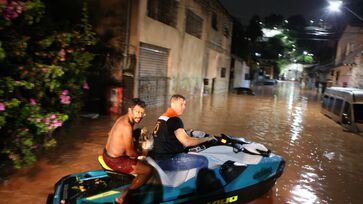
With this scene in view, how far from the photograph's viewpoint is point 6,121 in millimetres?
5176

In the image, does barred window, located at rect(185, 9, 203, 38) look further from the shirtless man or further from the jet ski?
the shirtless man

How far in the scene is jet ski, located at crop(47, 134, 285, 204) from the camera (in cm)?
411

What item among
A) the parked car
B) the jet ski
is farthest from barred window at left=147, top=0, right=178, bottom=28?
the jet ski

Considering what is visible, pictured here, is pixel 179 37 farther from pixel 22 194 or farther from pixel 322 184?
pixel 22 194

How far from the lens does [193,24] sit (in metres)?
22.1

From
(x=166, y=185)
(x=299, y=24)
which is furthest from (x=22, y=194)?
(x=299, y=24)

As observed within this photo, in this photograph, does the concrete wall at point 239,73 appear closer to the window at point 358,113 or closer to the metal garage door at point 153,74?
the metal garage door at point 153,74

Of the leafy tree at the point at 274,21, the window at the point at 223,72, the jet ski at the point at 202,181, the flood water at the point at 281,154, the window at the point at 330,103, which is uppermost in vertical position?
the leafy tree at the point at 274,21

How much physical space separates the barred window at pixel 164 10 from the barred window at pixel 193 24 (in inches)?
89.6

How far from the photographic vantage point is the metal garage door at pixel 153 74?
603 inches

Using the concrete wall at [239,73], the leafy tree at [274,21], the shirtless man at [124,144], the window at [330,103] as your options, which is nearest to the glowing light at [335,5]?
the window at [330,103]

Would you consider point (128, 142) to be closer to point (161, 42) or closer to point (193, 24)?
point (161, 42)

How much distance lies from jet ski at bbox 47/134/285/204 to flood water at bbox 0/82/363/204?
89cm

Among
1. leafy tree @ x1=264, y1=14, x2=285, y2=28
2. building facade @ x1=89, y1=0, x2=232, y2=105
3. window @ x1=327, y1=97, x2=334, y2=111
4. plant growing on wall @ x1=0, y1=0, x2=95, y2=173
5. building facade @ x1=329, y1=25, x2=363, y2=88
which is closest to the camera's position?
plant growing on wall @ x1=0, y1=0, x2=95, y2=173
